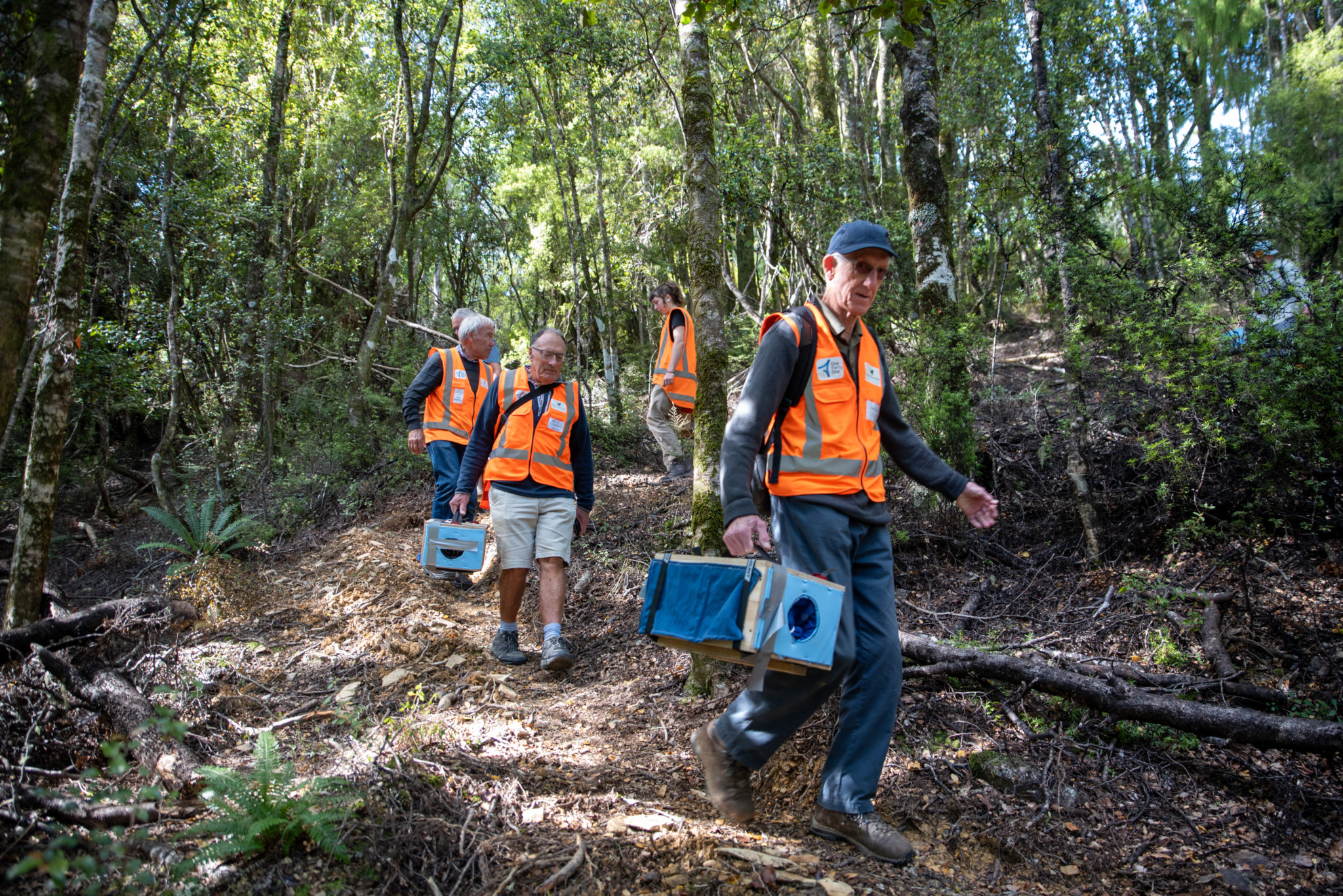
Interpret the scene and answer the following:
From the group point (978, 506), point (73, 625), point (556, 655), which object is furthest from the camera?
point (556, 655)

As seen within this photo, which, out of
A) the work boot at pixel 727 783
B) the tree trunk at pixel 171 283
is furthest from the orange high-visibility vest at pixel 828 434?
the tree trunk at pixel 171 283

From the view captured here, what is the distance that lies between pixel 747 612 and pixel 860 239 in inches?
61.2

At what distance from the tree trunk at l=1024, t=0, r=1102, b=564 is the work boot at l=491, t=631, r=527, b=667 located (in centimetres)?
415

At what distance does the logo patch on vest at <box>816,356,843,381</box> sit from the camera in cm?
→ 290

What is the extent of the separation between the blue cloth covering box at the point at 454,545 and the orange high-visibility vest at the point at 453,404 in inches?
57.0

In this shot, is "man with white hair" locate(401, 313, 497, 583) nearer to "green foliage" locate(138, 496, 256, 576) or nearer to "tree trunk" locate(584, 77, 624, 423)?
"green foliage" locate(138, 496, 256, 576)

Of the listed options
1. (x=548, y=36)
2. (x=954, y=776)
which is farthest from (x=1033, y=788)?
(x=548, y=36)

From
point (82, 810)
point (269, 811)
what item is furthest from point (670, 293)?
point (82, 810)

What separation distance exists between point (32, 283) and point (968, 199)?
391 inches

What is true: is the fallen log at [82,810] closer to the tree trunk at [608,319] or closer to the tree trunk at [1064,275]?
the tree trunk at [1064,275]

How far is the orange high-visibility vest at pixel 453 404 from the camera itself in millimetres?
6586

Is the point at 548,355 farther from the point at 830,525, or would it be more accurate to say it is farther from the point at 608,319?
the point at 608,319

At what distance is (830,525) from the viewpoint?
110 inches

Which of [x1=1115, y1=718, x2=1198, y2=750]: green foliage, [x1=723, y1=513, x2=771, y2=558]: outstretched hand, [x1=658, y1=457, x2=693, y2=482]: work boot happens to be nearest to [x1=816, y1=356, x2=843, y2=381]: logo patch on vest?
[x1=723, y1=513, x2=771, y2=558]: outstretched hand
